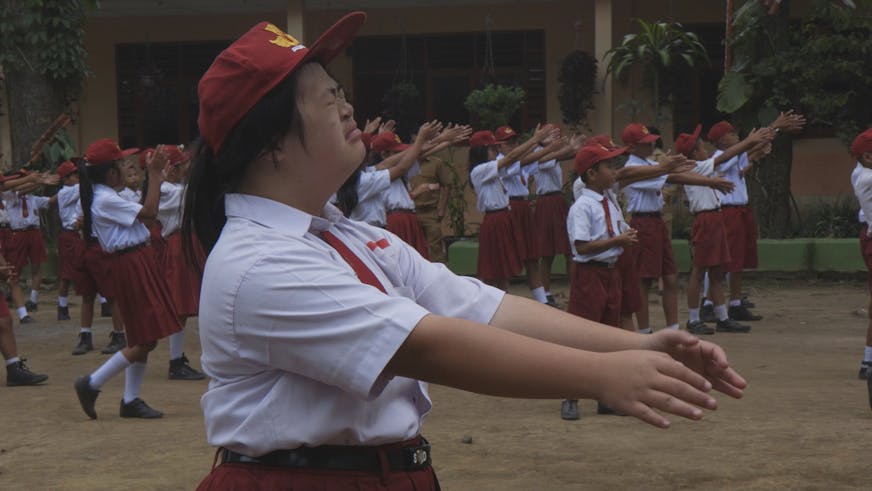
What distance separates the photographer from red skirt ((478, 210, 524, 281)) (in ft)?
39.3

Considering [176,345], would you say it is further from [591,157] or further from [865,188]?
[865,188]

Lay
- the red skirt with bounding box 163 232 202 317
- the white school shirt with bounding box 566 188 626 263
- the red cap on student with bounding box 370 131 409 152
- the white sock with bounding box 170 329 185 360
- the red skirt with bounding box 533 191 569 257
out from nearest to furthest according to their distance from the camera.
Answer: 1. the white school shirt with bounding box 566 188 626 263
2. the white sock with bounding box 170 329 185 360
3. the red skirt with bounding box 163 232 202 317
4. the red cap on student with bounding box 370 131 409 152
5. the red skirt with bounding box 533 191 569 257

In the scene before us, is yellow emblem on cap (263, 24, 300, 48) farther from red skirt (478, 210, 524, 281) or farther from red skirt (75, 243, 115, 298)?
red skirt (478, 210, 524, 281)

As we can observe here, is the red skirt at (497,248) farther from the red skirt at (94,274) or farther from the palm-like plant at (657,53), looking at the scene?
the red skirt at (94,274)

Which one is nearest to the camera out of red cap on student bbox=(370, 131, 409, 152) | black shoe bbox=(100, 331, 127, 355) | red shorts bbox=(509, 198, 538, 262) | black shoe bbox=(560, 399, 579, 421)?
black shoe bbox=(560, 399, 579, 421)

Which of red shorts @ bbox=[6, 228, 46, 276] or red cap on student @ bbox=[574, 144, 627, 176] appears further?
red shorts @ bbox=[6, 228, 46, 276]

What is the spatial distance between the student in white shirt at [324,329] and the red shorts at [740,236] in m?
8.77

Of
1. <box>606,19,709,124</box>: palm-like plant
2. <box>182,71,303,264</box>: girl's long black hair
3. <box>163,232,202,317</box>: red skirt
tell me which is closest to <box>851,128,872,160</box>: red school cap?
<box>163,232,202,317</box>: red skirt

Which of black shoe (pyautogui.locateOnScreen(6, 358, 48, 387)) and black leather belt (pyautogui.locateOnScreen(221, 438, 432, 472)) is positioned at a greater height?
black leather belt (pyautogui.locateOnScreen(221, 438, 432, 472))

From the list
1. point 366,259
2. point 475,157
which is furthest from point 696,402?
point 475,157

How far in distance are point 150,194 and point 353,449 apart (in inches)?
226

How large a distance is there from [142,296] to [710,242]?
499 centimetres

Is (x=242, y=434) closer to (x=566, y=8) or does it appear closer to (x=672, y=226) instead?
(x=672, y=226)

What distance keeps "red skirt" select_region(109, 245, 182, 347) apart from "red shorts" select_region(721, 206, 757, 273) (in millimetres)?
5264
